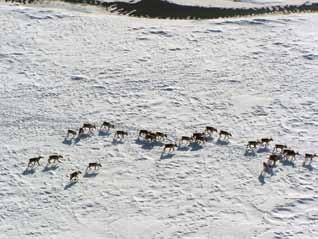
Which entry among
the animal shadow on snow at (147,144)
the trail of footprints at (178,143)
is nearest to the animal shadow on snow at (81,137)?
the trail of footprints at (178,143)

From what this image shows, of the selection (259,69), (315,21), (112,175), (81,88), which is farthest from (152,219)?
(315,21)

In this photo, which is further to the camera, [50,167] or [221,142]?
[221,142]

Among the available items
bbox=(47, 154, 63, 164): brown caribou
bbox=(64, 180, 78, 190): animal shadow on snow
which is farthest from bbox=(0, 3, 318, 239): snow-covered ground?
bbox=(47, 154, 63, 164): brown caribou

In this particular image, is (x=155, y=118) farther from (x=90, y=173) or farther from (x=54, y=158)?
(x=54, y=158)

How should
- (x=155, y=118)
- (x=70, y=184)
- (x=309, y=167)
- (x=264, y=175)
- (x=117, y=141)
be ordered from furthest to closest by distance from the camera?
(x=155, y=118) → (x=117, y=141) → (x=309, y=167) → (x=264, y=175) → (x=70, y=184)

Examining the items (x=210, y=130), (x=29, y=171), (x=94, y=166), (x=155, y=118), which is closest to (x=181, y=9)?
(x=155, y=118)

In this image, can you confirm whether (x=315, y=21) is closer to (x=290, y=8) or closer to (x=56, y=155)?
(x=290, y=8)
